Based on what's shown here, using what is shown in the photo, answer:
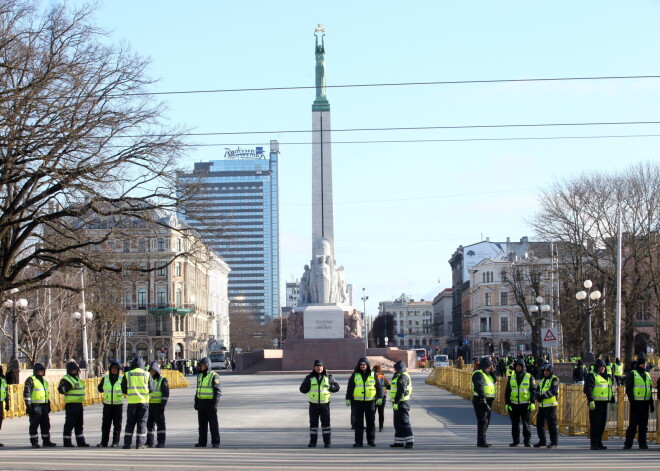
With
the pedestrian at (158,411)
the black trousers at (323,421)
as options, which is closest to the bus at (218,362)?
the pedestrian at (158,411)

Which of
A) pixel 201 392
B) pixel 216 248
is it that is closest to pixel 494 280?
pixel 216 248

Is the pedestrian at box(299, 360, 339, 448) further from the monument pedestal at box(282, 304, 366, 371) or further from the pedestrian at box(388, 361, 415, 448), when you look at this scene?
the monument pedestal at box(282, 304, 366, 371)

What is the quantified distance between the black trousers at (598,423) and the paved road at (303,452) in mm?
280

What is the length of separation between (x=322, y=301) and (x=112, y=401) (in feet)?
142

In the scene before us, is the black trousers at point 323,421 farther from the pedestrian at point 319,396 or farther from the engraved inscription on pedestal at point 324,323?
the engraved inscription on pedestal at point 324,323

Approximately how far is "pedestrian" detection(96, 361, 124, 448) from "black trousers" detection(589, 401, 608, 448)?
8409 mm

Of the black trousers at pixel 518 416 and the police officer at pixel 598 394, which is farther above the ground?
the police officer at pixel 598 394

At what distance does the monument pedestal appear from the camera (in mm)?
58062

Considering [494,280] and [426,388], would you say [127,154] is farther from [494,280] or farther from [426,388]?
[494,280]

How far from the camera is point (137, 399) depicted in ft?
55.9

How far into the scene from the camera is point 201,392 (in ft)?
57.2

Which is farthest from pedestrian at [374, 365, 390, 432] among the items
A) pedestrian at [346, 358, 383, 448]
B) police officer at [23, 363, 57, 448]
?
police officer at [23, 363, 57, 448]

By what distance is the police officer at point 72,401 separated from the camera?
1761 centimetres

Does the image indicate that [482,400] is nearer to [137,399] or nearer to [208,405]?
[208,405]
